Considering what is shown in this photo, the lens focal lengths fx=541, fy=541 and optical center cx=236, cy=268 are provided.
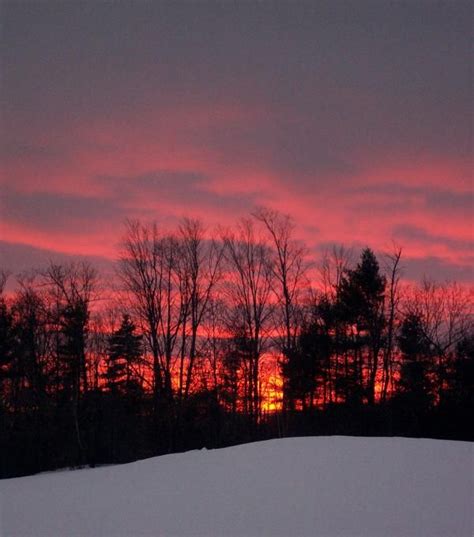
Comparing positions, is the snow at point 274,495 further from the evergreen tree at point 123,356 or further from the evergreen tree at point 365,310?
the evergreen tree at point 123,356

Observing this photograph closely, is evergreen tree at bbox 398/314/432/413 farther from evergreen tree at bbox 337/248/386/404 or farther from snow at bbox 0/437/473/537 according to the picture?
snow at bbox 0/437/473/537

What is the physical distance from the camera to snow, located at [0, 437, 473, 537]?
609 centimetres

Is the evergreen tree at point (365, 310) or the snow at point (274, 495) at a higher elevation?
the evergreen tree at point (365, 310)

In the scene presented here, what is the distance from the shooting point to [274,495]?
7035 millimetres

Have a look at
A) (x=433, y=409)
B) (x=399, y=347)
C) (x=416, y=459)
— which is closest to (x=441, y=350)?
(x=399, y=347)

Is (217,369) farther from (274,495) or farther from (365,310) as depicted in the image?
(274,495)

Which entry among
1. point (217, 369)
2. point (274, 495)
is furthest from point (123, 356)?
point (274, 495)

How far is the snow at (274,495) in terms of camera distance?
6.09m

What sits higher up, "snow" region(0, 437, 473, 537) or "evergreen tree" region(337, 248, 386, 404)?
"evergreen tree" region(337, 248, 386, 404)

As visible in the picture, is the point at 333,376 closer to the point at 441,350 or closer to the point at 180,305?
the point at 441,350

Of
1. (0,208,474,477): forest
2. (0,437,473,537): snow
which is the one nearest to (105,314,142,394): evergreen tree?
(0,208,474,477): forest

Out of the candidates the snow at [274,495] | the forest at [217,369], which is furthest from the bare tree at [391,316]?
the snow at [274,495]

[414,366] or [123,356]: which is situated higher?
[123,356]

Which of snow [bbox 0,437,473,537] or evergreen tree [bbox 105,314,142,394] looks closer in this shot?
snow [bbox 0,437,473,537]
